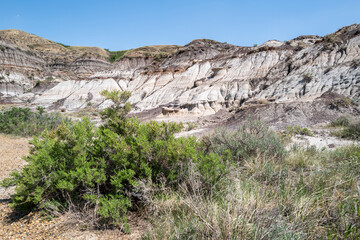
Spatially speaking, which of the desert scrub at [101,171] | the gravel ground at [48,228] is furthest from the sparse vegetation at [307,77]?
the gravel ground at [48,228]

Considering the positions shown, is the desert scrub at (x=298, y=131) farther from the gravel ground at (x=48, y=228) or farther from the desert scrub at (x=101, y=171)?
the gravel ground at (x=48, y=228)

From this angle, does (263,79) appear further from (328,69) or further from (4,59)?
(4,59)

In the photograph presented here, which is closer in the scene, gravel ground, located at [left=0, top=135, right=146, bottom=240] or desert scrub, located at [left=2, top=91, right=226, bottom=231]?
gravel ground, located at [left=0, top=135, right=146, bottom=240]

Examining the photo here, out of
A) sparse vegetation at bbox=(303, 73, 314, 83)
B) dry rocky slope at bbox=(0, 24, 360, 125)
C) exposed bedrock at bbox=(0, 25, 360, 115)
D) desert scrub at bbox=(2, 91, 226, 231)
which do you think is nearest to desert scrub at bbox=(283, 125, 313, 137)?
dry rocky slope at bbox=(0, 24, 360, 125)

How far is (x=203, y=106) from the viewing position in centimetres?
2192

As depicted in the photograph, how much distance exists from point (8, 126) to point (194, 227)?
1320 centimetres

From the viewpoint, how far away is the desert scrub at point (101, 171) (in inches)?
101

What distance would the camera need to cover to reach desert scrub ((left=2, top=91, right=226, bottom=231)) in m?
2.58

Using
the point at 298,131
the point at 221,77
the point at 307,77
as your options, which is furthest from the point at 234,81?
the point at 298,131

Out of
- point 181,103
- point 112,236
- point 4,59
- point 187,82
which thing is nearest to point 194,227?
point 112,236

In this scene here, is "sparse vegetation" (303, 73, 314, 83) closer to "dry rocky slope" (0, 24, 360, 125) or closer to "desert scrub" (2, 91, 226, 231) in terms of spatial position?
"dry rocky slope" (0, 24, 360, 125)

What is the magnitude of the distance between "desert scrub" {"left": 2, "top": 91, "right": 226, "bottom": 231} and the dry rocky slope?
12.2m

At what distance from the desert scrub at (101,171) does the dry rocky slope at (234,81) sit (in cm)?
1219

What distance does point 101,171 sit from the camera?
105 inches
